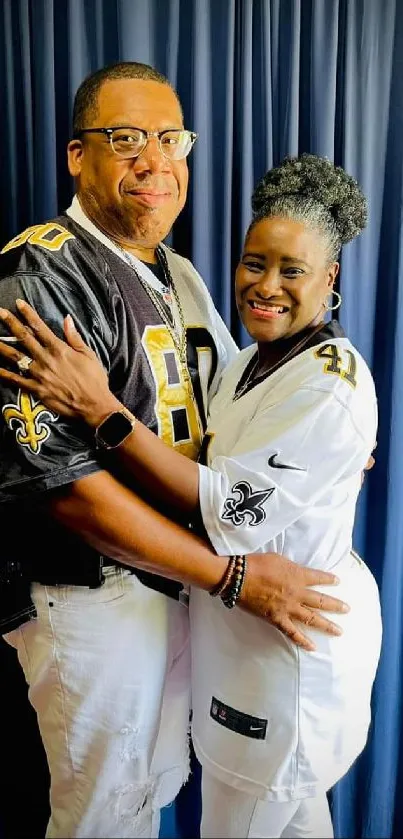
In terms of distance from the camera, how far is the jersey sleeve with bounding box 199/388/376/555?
102 cm

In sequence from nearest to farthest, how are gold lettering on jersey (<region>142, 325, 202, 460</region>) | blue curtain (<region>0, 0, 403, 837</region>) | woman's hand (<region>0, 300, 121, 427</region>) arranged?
woman's hand (<region>0, 300, 121, 427</region>) < gold lettering on jersey (<region>142, 325, 202, 460</region>) < blue curtain (<region>0, 0, 403, 837</region>)

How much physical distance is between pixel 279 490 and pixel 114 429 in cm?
27

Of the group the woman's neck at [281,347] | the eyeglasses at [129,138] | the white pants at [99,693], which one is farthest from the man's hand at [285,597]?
the eyeglasses at [129,138]

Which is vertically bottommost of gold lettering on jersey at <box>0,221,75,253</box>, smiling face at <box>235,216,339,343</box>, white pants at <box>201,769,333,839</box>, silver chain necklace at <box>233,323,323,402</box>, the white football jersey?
white pants at <box>201,769,333,839</box>

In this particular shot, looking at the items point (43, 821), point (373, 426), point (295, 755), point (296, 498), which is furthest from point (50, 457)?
point (43, 821)

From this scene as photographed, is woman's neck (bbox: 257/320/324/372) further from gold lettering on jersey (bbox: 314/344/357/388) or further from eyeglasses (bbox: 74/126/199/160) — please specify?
eyeglasses (bbox: 74/126/199/160)

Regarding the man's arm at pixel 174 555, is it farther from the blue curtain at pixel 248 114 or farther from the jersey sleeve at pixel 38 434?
the blue curtain at pixel 248 114

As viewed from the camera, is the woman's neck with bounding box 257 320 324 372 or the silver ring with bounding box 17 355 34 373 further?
the woman's neck with bounding box 257 320 324 372

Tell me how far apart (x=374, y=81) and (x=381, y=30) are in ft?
0.36

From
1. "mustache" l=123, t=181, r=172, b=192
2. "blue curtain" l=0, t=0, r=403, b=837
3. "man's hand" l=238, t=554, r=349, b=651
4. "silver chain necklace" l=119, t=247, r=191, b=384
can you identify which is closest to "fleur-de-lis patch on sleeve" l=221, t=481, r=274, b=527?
"man's hand" l=238, t=554, r=349, b=651

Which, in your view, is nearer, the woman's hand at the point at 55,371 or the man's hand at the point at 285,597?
the woman's hand at the point at 55,371

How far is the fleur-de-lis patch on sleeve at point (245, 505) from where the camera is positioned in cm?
102

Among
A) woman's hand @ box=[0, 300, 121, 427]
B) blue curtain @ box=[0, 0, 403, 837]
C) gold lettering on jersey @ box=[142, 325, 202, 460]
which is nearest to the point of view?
woman's hand @ box=[0, 300, 121, 427]

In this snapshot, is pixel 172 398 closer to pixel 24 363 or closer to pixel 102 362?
pixel 102 362
